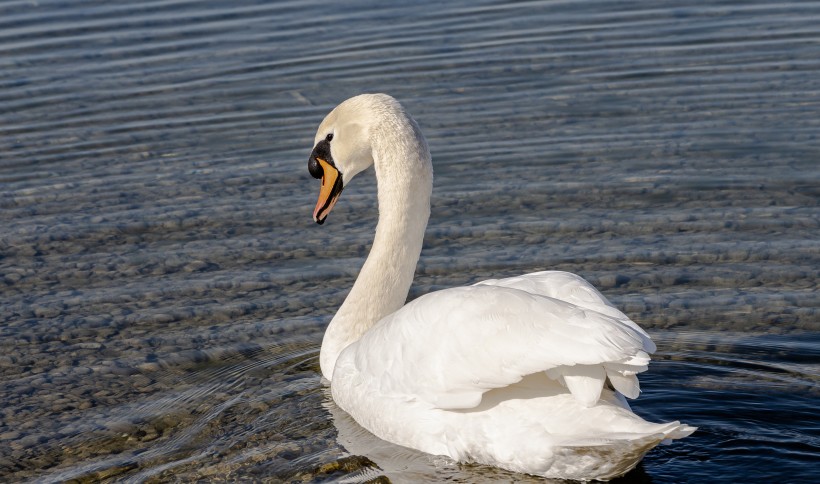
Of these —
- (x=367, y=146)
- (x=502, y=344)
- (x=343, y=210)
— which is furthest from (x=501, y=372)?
(x=343, y=210)

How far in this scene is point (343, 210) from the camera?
32.2 ft

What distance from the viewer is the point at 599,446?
537cm

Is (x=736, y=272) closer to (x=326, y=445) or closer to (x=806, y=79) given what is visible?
(x=326, y=445)

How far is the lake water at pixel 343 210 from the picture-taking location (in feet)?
21.7

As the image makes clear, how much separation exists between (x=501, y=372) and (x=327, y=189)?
2.31 meters

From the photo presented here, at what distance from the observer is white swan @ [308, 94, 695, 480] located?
530cm

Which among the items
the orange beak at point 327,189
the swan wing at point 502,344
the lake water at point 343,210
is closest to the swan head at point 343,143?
the orange beak at point 327,189

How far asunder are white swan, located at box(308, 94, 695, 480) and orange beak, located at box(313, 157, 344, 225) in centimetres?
49

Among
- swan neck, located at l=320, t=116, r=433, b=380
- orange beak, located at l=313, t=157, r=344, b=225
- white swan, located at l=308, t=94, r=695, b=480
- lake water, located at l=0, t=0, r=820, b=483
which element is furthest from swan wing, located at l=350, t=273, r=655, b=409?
orange beak, located at l=313, t=157, r=344, b=225

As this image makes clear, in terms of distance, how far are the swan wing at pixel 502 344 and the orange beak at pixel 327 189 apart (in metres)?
1.20

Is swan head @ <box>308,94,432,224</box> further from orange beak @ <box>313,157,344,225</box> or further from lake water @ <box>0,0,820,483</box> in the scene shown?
lake water @ <box>0,0,820,483</box>

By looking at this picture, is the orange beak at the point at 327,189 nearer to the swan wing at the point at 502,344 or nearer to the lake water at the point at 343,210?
the lake water at the point at 343,210

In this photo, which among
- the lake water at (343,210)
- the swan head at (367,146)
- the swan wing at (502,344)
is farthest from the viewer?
the swan head at (367,146)

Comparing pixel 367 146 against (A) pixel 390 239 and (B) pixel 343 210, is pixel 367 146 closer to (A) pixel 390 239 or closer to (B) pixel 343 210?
(A) pixel 390 239
